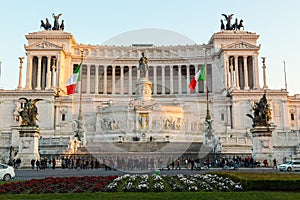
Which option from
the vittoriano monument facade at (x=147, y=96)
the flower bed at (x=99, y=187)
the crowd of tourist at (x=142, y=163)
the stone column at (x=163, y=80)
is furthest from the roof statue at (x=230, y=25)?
the flower bed at (x=99, y=187)

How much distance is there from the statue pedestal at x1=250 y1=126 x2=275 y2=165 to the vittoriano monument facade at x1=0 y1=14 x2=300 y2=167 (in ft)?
29.9

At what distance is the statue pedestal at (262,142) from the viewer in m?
33.5

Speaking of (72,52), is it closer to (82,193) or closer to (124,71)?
(124,71)

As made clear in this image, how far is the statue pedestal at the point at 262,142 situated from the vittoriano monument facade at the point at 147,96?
913cm

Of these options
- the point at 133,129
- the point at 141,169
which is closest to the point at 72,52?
the point at 133,129

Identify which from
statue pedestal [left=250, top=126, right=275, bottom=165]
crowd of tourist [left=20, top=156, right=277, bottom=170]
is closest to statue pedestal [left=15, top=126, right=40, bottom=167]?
crowd of tourist [left=20, top=156, right=277, bottom=170]

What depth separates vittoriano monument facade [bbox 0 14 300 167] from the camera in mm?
54969

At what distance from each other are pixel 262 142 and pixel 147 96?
2931 centimetres

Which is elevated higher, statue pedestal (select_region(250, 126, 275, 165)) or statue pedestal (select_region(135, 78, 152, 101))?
statue pedestal (select_region(135, 78, 152, 101))

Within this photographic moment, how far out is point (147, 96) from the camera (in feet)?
198

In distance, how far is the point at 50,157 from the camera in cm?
3725

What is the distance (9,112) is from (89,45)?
32.0 metres

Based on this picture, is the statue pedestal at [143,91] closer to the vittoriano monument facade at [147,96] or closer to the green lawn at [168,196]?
the vittoriano monument facade at [147,96]

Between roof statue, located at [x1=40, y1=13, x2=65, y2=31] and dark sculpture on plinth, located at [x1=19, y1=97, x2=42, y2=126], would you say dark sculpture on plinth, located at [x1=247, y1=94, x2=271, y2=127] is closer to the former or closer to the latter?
dark sculpture on plinth, located at [x1=19, y1=97, x2=42, y2=126]
